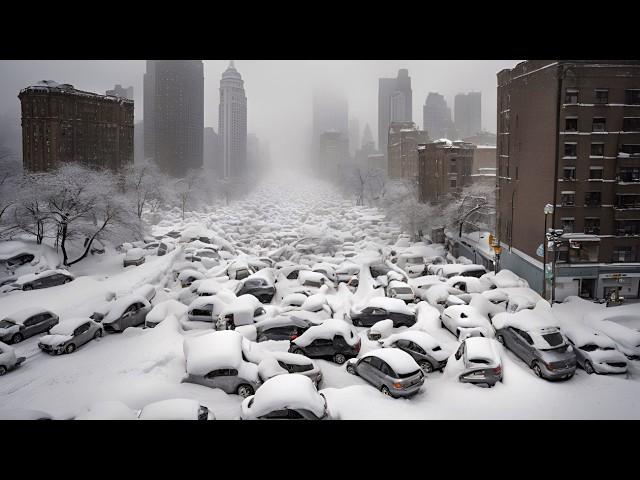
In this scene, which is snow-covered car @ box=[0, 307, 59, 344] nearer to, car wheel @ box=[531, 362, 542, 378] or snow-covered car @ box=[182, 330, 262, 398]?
snow-covered car @ box=[182, 330, 262, 398]

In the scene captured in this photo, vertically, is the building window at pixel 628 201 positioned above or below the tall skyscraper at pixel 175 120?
below

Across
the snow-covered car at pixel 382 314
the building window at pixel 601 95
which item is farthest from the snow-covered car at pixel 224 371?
the building window at pixel 601 95

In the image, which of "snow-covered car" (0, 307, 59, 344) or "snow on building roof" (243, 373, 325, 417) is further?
"snow-covered car" (0, 307, 59, 344)

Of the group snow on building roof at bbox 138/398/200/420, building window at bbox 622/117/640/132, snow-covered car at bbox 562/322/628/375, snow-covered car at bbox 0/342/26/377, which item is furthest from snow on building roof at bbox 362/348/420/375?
building window at bbox 622/117/640/132

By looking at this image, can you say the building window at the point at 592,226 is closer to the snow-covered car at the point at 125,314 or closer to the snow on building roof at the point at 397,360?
the snow on building roof at the point at 397,360

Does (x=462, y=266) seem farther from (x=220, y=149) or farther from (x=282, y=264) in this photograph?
(x=220, y=149)

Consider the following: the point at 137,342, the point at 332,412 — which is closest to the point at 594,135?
the point at 332,412
